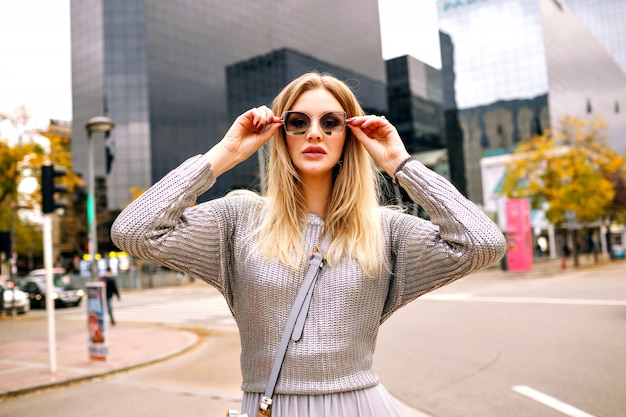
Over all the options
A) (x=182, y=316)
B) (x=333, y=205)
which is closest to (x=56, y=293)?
(x=182, y=316)

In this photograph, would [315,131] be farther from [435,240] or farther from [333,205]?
[435,240]

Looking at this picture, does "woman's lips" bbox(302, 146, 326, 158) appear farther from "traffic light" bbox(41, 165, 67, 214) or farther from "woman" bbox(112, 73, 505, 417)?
"traffic light" bbox(41, 165, 67, 214)

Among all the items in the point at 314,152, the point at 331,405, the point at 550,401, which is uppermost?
the point at 314,152

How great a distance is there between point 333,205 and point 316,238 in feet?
0.49

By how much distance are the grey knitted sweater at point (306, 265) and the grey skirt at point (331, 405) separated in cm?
3

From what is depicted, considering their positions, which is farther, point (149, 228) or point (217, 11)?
point (217, 11)

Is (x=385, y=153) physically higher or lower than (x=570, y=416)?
higher

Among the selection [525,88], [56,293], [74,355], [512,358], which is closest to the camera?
[512,358]

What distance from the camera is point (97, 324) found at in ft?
A: 29.0

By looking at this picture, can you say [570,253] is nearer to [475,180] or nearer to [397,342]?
[475,180]

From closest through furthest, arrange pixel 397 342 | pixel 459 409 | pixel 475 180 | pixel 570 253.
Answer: pixel 459 409 < pixel 397 342 < pixel 570 253 < pixel 475 180

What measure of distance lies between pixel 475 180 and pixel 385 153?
6264 cm

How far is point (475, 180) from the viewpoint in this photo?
202 ft

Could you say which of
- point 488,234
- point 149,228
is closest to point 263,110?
point 149,228
